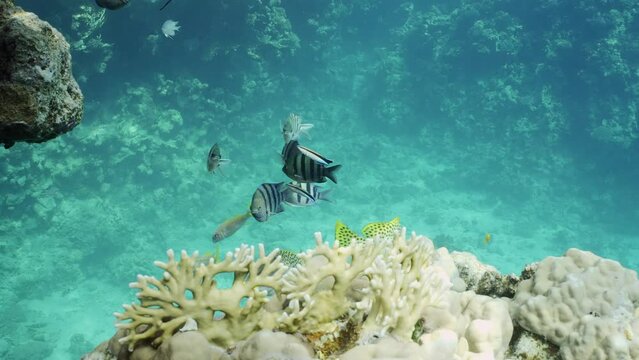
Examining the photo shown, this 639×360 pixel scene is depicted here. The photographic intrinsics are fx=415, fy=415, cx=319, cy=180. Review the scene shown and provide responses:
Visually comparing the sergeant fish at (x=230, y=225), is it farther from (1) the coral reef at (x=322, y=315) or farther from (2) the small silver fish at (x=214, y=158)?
(1) the coral reef at (x=322, y=315)

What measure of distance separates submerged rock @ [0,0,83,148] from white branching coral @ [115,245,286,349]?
1.88 metres

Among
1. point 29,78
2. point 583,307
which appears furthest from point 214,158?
point 583,307

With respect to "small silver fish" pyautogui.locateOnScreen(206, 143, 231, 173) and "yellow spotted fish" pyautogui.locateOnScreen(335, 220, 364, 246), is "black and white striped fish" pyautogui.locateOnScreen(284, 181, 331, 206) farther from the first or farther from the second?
"small silver fish" pyautogui.locateOnScreen(206, 143, 231, 173)

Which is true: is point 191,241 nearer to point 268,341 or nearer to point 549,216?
point 268,341

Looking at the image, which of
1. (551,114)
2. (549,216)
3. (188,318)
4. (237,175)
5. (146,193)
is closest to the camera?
(188,318)

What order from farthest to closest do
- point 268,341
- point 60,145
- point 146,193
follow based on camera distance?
point 146,193, point 60,145, point 268,341

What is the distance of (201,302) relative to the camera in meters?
2.45

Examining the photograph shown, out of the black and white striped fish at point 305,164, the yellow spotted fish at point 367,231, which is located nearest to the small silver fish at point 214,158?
the black and white striped fish at point 305,164

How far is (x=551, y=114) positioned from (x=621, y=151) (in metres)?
4.10

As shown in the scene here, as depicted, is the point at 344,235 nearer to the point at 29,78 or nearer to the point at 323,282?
the point at 323,282

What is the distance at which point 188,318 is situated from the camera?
95.4 inches

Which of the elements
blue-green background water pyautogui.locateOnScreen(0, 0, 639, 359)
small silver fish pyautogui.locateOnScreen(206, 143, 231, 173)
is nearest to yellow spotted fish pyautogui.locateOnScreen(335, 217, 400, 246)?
small silver fish pyautogui.locateOnScreen(206, 143, 231, 173)

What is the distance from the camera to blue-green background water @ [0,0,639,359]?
14805 millimetres

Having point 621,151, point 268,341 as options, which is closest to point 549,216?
point 621,151
